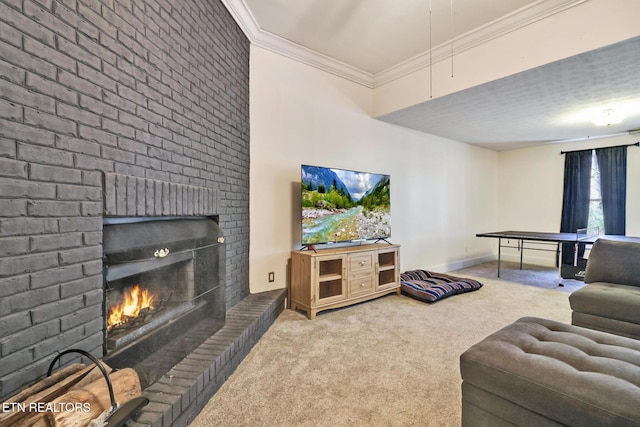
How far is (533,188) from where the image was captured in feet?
18.7

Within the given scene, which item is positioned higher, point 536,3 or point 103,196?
point 536,3

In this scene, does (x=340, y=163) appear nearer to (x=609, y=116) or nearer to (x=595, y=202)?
(x=609, y=116)

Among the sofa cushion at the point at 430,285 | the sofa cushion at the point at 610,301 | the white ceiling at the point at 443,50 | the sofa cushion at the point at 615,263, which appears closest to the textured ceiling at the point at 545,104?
the white ceiling at the point at 443,50

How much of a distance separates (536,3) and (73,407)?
151 inches

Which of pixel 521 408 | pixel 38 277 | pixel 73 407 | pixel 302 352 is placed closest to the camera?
pixel 73 407

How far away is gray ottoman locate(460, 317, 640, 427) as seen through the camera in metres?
0.96

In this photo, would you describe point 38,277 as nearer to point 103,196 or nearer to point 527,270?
point 103,196

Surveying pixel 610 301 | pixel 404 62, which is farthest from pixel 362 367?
pixel 404 62

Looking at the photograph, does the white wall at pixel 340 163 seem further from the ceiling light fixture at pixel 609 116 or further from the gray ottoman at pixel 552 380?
the gray ottoman at pixel 552 380

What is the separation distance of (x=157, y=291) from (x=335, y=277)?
173 centimetres

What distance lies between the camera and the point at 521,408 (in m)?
1.12

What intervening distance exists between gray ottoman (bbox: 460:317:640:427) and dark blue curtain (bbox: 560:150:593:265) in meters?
4.79

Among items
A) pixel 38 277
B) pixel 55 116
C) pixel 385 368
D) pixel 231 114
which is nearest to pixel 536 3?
pixel 231 114

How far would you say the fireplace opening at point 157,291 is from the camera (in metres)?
1.33
